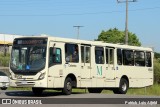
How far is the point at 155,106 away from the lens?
17.0 metres

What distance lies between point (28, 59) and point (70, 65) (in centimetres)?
240

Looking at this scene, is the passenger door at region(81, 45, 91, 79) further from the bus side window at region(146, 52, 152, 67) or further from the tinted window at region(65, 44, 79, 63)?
the bus side window at region(146, 52, 152, 67)

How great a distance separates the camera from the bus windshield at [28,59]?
23.2 meters

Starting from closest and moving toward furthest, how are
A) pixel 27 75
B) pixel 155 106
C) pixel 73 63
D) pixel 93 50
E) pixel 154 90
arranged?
pixel 155 106 < pixel 27 75 < pixel 73 63 < pixel 93 50 < pixel 154 90

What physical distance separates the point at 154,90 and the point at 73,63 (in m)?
12.2

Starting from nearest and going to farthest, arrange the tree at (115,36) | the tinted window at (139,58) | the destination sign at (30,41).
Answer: the destination sign at (30,41) → the tinted window at (139,58) → the tree at (115,36)

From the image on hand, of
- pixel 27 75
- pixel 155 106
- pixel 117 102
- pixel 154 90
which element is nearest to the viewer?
pixel 155 106

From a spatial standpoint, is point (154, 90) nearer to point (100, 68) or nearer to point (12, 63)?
point (100, 68)

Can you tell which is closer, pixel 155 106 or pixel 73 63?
pixel 155 106

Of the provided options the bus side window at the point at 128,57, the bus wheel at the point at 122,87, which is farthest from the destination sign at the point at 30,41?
the bus side window at the point at 128,57

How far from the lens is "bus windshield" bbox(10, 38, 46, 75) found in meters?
23.2

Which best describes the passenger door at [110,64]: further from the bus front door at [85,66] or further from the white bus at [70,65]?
the bus front door at [85,66]

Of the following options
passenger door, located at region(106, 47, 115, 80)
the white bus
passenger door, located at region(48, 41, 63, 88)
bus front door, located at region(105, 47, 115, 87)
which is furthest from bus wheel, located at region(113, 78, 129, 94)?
passenger door, located at region(48, 41, 63, 88)

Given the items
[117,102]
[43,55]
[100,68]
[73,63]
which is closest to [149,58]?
[100,68]
